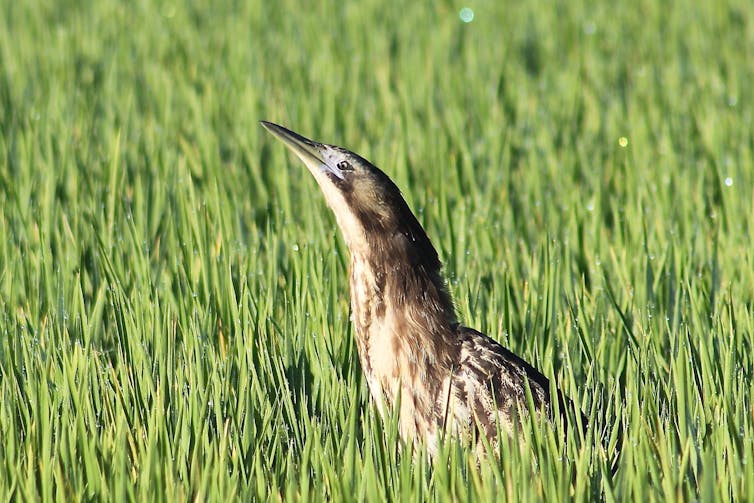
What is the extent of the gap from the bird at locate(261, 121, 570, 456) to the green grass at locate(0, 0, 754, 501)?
0.13m

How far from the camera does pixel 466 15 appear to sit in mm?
9203

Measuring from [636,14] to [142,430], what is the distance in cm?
682

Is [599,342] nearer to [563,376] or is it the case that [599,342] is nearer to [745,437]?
[563,376]

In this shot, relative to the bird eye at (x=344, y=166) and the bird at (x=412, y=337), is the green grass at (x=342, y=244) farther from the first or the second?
the bird eye at (x=344, y=166)

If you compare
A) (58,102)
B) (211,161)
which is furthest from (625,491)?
(58,102)

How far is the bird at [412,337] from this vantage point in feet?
10.5

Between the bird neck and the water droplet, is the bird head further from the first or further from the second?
the water droplet

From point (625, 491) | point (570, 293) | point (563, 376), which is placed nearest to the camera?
point (625, 491)

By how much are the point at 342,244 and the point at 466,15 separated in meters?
5.18

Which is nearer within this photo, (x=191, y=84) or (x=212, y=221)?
(x=212, y=221)

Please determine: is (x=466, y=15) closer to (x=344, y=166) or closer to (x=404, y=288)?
(x=344, y=166)

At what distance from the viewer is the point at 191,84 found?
7.16 metres

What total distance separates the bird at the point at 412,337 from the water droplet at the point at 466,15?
576 centimetres

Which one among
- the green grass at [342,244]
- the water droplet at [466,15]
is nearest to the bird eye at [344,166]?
the green grass at [342,244]
